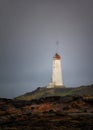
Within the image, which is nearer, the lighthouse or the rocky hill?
the rocky hill

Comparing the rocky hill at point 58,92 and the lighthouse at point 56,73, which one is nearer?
the rocky hill at point 58,92

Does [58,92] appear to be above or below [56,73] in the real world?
below

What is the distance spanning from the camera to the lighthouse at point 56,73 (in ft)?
474

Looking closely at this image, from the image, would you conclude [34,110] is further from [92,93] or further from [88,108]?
[92,93]

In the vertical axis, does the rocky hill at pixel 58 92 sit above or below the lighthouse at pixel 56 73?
below

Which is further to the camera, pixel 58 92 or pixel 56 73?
pixel 56 73

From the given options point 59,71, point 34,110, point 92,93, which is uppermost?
point 59,71

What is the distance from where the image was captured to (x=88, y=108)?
9694 centimetres

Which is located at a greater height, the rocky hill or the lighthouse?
the lighthouse

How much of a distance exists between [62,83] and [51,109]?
5031 centimetres

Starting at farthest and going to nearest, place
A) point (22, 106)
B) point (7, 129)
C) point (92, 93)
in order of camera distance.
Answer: point (92, 93) → point (22, 106) → point (7, 129)

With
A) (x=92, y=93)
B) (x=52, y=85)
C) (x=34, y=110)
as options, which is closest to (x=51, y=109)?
(x=34, y=110)

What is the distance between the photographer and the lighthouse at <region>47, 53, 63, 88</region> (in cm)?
14438

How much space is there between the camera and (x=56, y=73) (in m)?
147
